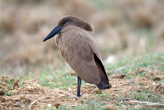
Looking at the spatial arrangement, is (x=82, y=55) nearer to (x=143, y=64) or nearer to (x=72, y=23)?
(x=72, y=23)

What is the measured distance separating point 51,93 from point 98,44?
5467 millimetres

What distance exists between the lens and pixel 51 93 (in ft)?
14.4

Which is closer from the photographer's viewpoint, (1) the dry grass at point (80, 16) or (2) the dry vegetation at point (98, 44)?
(2) the dry vegetation at point (98, 44)

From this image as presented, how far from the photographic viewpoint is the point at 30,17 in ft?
37.4

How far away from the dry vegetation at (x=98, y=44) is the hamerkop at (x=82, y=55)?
14.4 inches

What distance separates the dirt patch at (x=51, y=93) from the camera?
3.91m

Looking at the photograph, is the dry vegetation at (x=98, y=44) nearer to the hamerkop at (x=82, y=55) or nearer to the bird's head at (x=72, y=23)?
the hamerkop at (x=82, y=55)

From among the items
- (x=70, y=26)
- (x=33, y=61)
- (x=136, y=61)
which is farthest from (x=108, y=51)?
(x=70, y=26)

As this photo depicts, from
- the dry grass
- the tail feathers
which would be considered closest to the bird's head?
the tail feathers

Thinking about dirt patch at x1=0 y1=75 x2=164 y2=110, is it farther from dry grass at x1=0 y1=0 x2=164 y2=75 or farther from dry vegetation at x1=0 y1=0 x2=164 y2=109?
dry grass at x1=0 y1=0 x2=164 y2=75

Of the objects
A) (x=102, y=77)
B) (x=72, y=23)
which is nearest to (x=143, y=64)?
(x=72, y=23)

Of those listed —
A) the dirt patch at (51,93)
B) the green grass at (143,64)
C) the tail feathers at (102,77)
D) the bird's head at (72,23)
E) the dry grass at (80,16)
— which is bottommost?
the dirt patch at (51,93)

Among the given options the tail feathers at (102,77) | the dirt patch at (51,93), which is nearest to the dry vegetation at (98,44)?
the dirt patch at (51,93)

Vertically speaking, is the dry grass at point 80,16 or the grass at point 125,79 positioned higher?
the dry grass at point 80,16
